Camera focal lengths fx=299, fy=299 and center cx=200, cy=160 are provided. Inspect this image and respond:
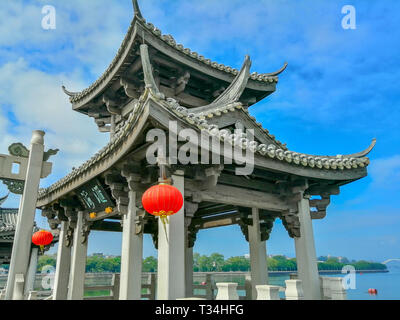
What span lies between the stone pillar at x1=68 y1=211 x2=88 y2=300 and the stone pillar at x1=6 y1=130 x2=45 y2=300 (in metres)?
3.24

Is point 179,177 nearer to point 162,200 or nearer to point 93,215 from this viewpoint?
point 162,200

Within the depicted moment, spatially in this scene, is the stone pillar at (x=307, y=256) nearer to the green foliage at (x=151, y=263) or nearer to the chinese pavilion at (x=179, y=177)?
the chinese pavilion at (x=179, y=177)

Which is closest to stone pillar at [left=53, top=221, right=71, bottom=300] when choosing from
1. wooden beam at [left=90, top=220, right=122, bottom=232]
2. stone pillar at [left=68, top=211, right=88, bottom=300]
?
stone pillar at [left=68, top=211, right=88, bottom=300]

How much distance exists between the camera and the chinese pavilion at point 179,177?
5160 mm

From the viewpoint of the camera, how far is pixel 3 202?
23688 mm

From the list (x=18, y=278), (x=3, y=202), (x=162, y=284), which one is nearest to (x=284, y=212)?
(x=162, y=284)

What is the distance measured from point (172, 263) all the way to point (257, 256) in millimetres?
3899

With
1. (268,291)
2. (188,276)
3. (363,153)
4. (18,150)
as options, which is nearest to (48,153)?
(18,150)

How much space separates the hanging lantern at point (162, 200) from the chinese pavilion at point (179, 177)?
53cm

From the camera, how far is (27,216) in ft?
17.7

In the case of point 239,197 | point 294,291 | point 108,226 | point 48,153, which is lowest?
point 294,291

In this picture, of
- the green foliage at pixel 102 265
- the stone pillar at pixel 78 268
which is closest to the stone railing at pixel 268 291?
the stone pillar at pixel 78 268

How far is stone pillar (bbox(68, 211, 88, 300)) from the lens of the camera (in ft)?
27.2

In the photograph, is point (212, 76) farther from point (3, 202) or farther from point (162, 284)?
point (3, 202)
